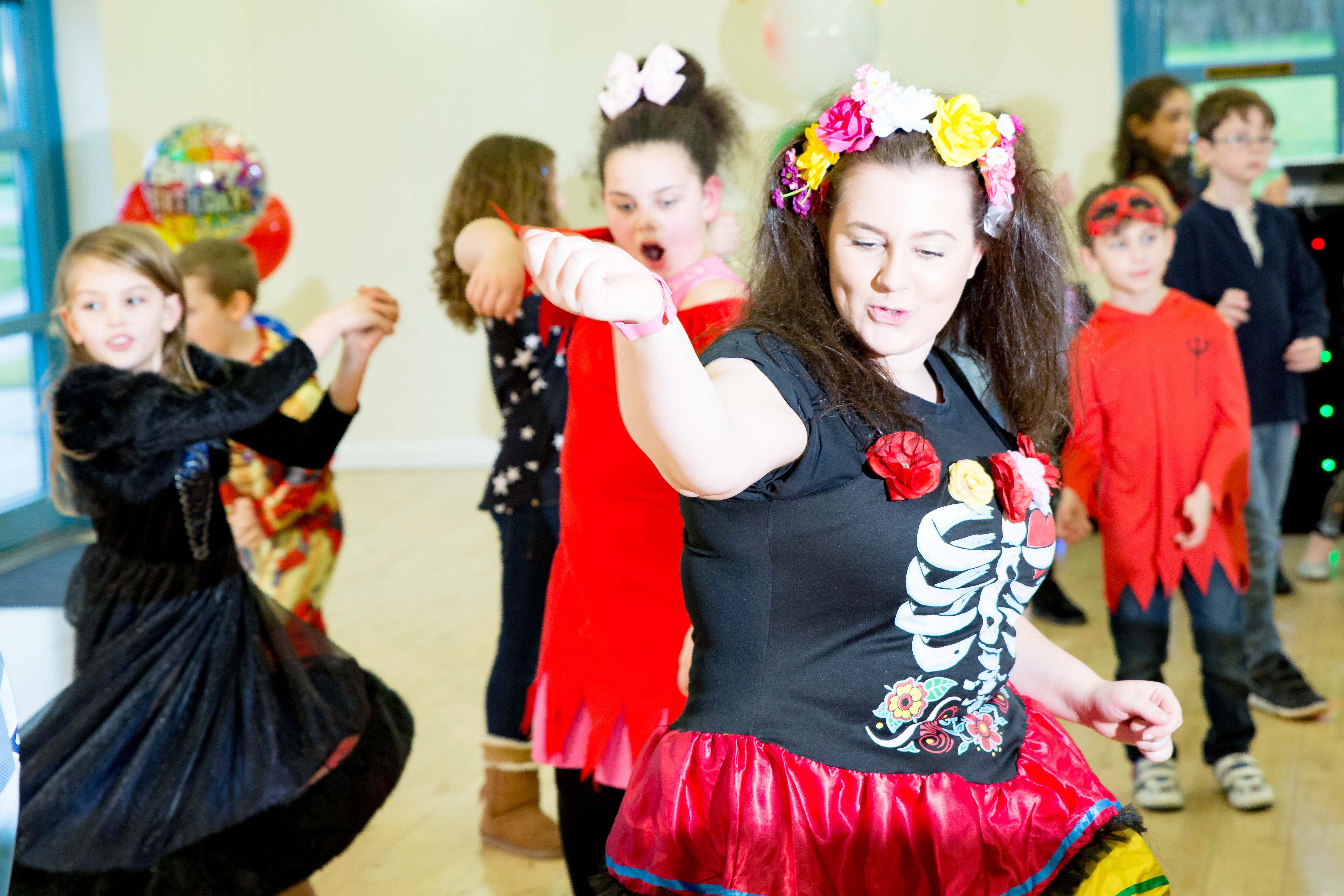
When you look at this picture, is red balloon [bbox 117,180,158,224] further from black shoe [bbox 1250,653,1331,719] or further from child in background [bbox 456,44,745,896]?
black shoe [bbox 1250,653,1331,719]

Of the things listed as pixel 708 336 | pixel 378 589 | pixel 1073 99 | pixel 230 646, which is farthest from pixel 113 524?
pixel 1073 99

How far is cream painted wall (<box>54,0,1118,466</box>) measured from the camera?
5.51 metres

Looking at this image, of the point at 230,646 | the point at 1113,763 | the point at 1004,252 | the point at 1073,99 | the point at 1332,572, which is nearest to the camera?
the point at 1004,252

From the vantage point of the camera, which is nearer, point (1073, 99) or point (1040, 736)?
point (1040, 736)

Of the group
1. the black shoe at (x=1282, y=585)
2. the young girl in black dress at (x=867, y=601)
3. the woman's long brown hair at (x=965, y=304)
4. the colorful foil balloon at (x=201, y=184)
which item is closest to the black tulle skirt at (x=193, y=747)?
the young girl in black dress at (x=867, y=601)

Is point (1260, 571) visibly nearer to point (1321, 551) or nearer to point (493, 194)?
point (1321, 551)

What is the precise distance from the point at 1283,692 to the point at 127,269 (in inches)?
109

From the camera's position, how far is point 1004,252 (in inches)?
53.1

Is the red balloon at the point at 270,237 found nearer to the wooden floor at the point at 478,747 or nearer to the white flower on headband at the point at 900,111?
the wooden floor at the point at 478,747

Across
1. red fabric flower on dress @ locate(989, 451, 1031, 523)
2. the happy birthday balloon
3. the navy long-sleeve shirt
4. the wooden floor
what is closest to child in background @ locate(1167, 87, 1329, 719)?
the navy long-sleeve shirt

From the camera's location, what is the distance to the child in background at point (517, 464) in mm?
2512

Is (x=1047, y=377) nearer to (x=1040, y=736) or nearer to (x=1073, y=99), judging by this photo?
(x=1040, y=736)

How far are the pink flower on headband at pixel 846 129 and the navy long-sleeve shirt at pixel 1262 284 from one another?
8.70 feet

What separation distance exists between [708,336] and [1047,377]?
39 centimetres
